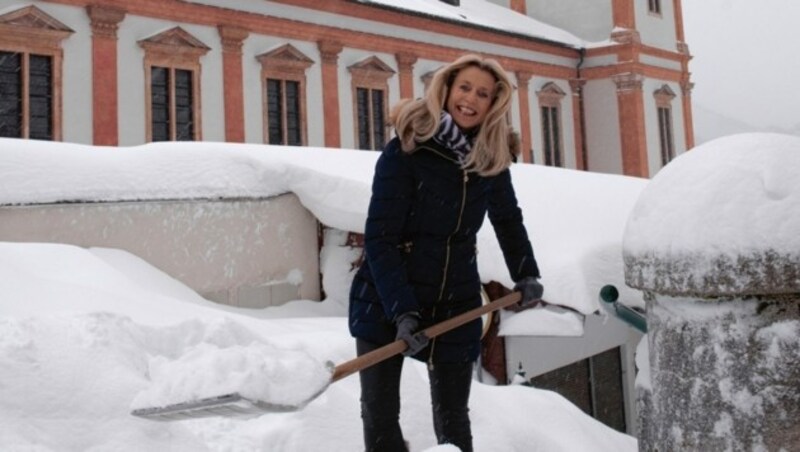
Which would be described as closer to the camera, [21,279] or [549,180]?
[21,279]

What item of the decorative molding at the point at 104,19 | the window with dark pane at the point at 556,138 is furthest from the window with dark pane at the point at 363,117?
the window with dark pane at the point at 556,138

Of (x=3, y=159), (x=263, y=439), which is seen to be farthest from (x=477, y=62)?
(x=3, y=159)

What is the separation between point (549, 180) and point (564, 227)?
69.6 inches

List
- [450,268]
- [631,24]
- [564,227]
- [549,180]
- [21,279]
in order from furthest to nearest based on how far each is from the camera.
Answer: [631,24]
[549,180]
[564,227]
[21,279]
[450,268]

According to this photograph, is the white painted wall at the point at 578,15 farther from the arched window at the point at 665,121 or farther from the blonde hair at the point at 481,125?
the blonde hair at the point at 481,125

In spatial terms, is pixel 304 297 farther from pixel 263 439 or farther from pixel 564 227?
pixel 263 439

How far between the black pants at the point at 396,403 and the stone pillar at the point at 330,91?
13.6m

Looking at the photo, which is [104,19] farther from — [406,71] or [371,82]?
[406,71]

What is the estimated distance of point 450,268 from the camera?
2615 millimetres

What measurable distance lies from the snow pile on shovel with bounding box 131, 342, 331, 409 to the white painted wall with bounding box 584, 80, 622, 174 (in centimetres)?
2237

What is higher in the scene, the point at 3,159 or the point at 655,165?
the point at 655,165

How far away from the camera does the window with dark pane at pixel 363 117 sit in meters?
16.9

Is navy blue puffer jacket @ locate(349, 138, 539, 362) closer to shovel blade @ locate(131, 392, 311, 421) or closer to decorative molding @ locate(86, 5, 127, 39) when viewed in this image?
shovel blade @ locate(131, 392, 311, 421)

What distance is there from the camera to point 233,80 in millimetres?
14391
